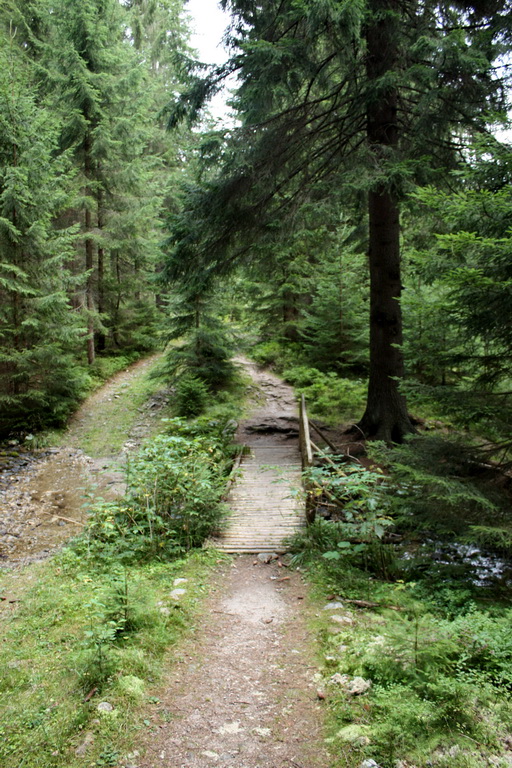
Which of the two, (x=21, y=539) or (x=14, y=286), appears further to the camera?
(x=14, y=286)

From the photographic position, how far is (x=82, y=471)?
10.4 m

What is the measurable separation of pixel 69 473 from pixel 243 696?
8.10 metres

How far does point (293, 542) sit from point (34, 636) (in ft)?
11.4

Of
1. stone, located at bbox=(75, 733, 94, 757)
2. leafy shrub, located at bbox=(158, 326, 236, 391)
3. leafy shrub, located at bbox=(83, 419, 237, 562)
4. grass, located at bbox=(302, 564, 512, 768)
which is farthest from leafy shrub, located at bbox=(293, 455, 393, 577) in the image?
leafy shrub, located at bbox=(158, 326, 236, 391)

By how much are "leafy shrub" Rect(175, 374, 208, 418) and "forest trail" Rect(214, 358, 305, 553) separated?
1456 millimetres

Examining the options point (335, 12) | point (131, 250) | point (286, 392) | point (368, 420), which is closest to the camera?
point (335, 12)

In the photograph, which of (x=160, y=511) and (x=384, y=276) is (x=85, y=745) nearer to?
(x=160, y=511)

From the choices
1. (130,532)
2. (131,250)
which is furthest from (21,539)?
(131,250)

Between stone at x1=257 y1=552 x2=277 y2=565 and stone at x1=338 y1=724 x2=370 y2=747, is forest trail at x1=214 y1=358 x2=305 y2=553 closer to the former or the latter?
stone at x1=257 y1=552 x2=277 y2=565

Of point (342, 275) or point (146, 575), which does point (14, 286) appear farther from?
point (342, 275)

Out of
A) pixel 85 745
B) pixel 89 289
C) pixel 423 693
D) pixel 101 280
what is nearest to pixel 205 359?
pixel 89 289

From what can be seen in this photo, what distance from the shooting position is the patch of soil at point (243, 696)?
2.83m

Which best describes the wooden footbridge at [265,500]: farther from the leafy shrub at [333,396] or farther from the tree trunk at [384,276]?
the tree trunk at [384,276]

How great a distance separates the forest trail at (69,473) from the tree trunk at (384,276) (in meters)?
5.43
